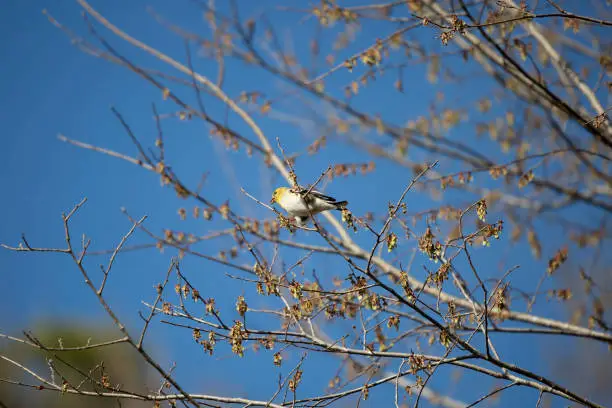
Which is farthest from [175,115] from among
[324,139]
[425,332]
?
[425,332]

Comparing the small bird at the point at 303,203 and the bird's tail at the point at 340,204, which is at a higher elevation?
the small bird at the point at 303,203

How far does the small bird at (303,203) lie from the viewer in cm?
459

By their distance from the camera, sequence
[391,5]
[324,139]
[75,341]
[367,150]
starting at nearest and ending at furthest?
[391,5]
[324,139]
[367,150]
[75,341]

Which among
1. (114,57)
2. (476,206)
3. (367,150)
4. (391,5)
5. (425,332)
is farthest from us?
(367,150)

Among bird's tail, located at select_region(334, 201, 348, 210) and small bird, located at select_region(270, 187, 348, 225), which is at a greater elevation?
small bird, located at select_region(270, 187, 348, 225)

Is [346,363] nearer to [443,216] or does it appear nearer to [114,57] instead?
[443,216]

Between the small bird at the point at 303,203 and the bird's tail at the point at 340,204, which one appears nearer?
the bird's tail at the point at 340,204

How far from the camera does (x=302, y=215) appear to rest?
17.5ft

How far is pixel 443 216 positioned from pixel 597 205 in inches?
64.4

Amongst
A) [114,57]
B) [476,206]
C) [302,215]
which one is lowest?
[476,206]

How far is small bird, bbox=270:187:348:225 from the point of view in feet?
15.1

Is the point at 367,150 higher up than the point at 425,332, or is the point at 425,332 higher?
the point at 367,150

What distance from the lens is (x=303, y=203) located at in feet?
15.2

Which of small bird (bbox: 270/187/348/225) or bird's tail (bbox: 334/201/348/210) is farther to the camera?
small bird (bbox: 270/187/348/225)
